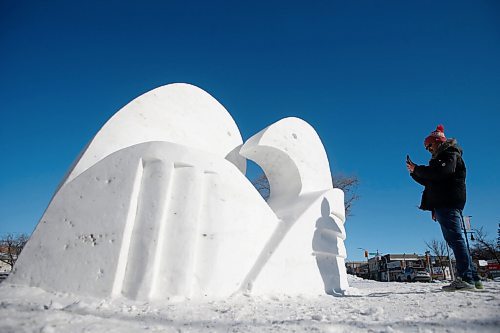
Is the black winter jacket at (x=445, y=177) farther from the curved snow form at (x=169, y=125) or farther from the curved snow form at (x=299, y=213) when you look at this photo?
the curved snow form at (x=169, y=125)

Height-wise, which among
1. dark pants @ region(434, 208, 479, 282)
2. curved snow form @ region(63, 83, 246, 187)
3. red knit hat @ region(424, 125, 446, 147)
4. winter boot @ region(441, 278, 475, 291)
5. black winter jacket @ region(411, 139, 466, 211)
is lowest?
winter boot @ region(441, 278, 475, 291)

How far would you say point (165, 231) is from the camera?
3727 mm

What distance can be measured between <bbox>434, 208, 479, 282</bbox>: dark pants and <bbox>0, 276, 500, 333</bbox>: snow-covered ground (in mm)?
621

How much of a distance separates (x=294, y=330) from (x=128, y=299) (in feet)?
6.30

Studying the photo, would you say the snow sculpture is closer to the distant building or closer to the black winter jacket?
the black winter jacket

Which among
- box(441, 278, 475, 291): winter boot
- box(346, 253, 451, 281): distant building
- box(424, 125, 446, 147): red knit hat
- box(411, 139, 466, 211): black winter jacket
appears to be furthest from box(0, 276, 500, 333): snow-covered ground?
box(346, 253, 451, 281): distant building

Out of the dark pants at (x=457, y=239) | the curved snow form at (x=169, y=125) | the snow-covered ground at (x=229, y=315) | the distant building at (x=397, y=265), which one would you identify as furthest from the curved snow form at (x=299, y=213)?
the distant building at (x=397, y=265)

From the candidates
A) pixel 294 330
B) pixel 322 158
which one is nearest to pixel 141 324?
pixel 294 330

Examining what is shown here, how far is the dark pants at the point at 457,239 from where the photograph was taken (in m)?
3.74

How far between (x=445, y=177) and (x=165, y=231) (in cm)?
340

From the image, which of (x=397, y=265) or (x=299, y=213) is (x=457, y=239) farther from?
(x=397, y=265)

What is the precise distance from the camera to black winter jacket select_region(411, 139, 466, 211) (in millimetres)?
3924

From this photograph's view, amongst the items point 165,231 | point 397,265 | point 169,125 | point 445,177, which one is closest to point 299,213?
point 445,177

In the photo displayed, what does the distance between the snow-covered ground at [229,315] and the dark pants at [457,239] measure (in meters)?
0.62
